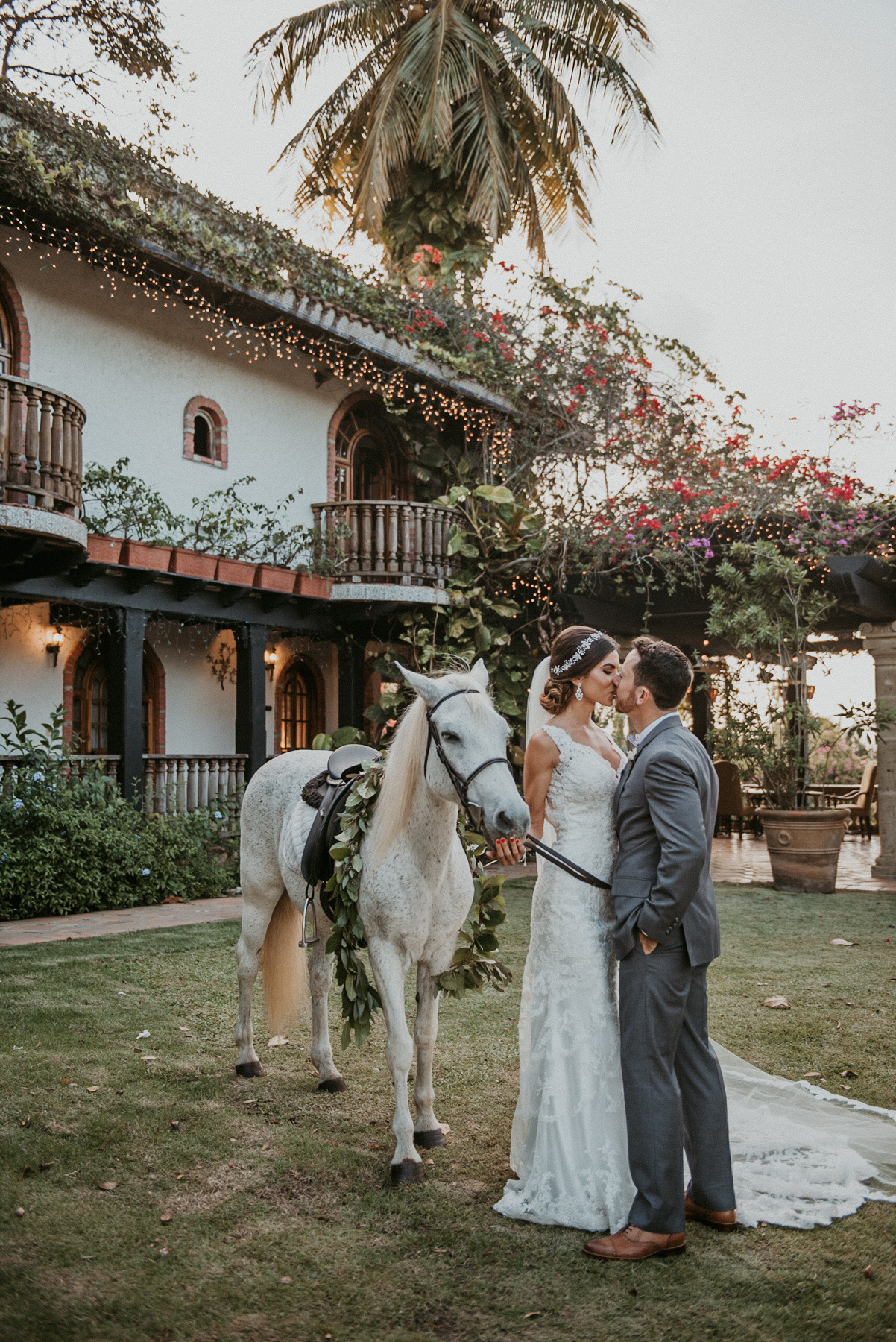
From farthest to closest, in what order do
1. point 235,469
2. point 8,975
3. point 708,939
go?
1. point 235,469
2. point 8,975
3. point 708,939

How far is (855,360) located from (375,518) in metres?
6.74

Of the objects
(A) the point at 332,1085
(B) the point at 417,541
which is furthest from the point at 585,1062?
(B) the point at 417,541

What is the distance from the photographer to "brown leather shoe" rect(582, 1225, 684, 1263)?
2.81 m

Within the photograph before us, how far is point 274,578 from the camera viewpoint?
11180 millimetres

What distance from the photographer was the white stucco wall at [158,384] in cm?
1039

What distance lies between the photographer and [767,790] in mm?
11008

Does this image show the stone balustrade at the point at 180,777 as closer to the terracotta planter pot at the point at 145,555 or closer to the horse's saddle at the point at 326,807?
the terracotta planter pot at the point at 145,555

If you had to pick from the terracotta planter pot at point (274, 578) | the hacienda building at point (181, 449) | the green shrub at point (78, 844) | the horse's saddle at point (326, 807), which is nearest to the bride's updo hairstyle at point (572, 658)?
the horse's saddle at point (326, 807)

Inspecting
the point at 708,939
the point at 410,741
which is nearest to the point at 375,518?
the point at 410,741

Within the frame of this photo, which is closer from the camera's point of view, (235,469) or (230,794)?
(230,794)

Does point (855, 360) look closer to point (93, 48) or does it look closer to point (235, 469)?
point (235, 469)

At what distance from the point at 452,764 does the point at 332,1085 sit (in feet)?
6.64

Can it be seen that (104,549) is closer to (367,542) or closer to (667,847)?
(367,542)

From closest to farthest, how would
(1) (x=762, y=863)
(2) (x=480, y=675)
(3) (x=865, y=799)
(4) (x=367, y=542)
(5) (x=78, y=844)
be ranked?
(2) (x=480, y=675) < (5) (x=78, y=844) < (4) (x=367, y=542) < (1) (x=762, y=863) < (3) (x=865, y=799)
